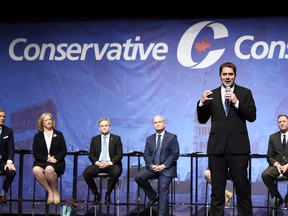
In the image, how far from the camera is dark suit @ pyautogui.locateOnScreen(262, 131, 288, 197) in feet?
20.7

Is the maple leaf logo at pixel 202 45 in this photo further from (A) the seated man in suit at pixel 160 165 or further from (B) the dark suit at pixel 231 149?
(B) the dark suit at pixel 231 149

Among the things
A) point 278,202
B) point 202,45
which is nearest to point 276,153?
point 278,202

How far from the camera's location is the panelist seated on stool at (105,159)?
6617 millimetres

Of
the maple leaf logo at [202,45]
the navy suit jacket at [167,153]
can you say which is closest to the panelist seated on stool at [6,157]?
the navy suit jacket at [167,153]

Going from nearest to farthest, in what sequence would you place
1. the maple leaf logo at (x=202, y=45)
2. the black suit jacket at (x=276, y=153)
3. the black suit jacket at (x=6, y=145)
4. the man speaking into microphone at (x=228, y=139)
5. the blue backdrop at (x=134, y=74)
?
1. the man speaking into microphone at (x=228, y=139)
2. the black suit jacket at (x=276, y=153)
3. the black suit jacket at (x=6, y=145)
4. the blue backdrop at (x=134, y=74)
5. the maple leaf logo at (x=202, y=45)

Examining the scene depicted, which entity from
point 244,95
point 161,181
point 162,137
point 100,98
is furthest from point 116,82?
point 244,95

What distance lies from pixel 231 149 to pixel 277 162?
2270mm

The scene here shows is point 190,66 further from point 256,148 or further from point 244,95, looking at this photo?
point 244,95

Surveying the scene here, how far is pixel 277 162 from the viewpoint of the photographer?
637 cm

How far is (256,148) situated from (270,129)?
12.8 inches

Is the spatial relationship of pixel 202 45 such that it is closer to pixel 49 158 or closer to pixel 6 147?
pixel 49 158

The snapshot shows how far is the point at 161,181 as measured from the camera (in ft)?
21.2

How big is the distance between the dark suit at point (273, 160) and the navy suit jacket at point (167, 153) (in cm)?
109

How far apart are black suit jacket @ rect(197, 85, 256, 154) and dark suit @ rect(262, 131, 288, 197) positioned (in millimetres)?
2106
